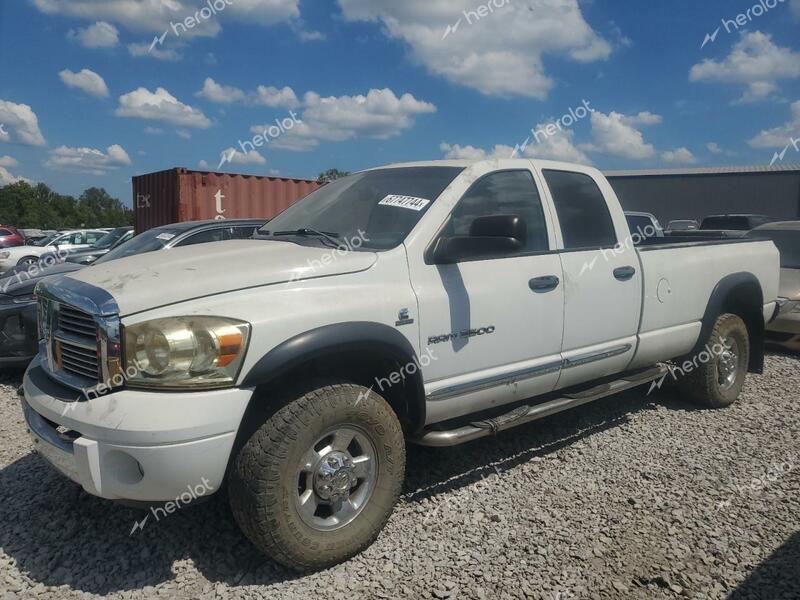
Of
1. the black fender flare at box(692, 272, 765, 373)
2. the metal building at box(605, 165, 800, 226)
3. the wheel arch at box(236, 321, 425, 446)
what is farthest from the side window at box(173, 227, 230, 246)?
the metal building at box(605, 165, 800, 226)

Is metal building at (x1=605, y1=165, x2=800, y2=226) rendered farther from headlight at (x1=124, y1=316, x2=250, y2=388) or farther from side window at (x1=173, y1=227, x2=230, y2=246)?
headlight at (x1=124, y1=316, x2=250, y2=388)

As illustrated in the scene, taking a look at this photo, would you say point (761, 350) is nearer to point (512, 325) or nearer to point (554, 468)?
point (554, 468)

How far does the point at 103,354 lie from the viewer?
2439mm

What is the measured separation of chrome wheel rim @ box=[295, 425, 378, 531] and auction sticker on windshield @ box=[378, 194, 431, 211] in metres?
1.24

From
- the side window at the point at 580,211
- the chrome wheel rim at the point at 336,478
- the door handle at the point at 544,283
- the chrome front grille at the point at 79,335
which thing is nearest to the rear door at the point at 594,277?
the side window at the point at 580,211

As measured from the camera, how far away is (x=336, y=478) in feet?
9.07

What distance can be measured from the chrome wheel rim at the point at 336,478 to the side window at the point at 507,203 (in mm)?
1253

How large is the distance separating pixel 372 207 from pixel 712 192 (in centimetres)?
3506

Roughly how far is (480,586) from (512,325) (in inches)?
53.1

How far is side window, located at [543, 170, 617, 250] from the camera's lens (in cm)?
392

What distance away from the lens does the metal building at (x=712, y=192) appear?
3181cm

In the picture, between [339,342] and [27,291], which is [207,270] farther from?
[27,291]

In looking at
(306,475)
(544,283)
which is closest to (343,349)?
(306,475)

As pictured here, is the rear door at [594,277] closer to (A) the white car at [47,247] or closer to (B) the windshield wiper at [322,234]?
(B) the windshield wiper at [322,234]
